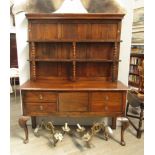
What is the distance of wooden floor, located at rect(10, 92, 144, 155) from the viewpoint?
2066 millimetres

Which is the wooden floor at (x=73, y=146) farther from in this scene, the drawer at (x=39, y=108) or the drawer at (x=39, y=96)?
the drawer at (x=39, y=96)

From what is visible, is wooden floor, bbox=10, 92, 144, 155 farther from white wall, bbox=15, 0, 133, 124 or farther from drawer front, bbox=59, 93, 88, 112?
white wall, bbox=15, 0, 133, 124

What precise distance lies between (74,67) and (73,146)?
0.99 m

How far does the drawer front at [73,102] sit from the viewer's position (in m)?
1.97

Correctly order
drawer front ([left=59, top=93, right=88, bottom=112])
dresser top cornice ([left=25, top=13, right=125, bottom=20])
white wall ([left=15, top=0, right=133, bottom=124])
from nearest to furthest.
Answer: drawer front ([left=59, top=93, right=88, bottom=112])
dresser top cornice ([left=25, top=13, right=125, bottom=20])
white wall ([left=15, top=0, right=133, bottom=124])

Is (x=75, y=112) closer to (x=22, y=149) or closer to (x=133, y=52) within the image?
(x=22, y=149)

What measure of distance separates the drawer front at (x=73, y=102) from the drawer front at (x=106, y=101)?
0.09 meters

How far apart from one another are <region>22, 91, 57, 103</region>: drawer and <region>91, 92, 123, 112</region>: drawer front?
454 millimetres

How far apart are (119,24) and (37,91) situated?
1.32 m

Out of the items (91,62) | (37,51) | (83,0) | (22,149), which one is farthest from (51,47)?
(22,149)

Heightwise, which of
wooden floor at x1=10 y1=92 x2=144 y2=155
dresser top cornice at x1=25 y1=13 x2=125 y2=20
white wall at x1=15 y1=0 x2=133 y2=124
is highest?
dresser top cornice at x1=25 y1=13 x2=125 y2=20

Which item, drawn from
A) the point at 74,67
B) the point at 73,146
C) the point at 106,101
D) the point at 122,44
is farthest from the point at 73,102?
the point at 122,44

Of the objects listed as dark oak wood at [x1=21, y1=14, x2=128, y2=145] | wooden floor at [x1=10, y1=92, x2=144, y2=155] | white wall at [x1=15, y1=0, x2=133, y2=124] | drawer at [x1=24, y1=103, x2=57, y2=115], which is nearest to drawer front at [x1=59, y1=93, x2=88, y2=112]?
dark oak wood at [x1=21, y1=14, x2=128, y2=145]
